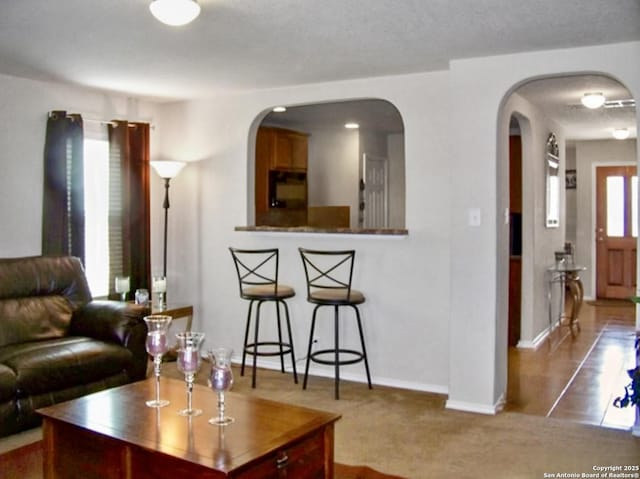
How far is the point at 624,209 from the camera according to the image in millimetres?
9508

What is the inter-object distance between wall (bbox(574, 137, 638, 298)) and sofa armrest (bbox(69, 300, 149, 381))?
7.50 meters

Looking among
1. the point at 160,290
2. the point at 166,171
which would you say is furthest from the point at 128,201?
the point at 160,290

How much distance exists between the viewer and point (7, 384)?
3555mm

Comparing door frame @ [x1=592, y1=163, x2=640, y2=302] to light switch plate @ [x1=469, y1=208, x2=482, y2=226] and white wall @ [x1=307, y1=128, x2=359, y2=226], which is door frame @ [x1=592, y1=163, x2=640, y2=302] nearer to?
white wall @ [x1=307, y1=128, x2=359, y2=226]

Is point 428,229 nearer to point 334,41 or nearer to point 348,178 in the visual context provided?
point 334,41

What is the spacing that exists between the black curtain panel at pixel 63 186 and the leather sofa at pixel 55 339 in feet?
0.94

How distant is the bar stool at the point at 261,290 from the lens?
4.80 meters

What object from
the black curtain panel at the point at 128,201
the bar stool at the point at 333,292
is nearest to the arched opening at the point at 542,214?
the bar stool at the point at 333,292

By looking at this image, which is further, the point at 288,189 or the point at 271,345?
the point at 288,189

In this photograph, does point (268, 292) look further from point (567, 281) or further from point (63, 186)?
point (567, 281)

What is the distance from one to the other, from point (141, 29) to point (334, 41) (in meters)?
1.08

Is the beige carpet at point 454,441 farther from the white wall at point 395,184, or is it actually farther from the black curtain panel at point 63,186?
the white wall at point 395,184

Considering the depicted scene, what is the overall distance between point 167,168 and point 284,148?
218 cm

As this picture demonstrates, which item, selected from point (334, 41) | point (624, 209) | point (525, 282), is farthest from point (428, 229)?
point (624, 209)
